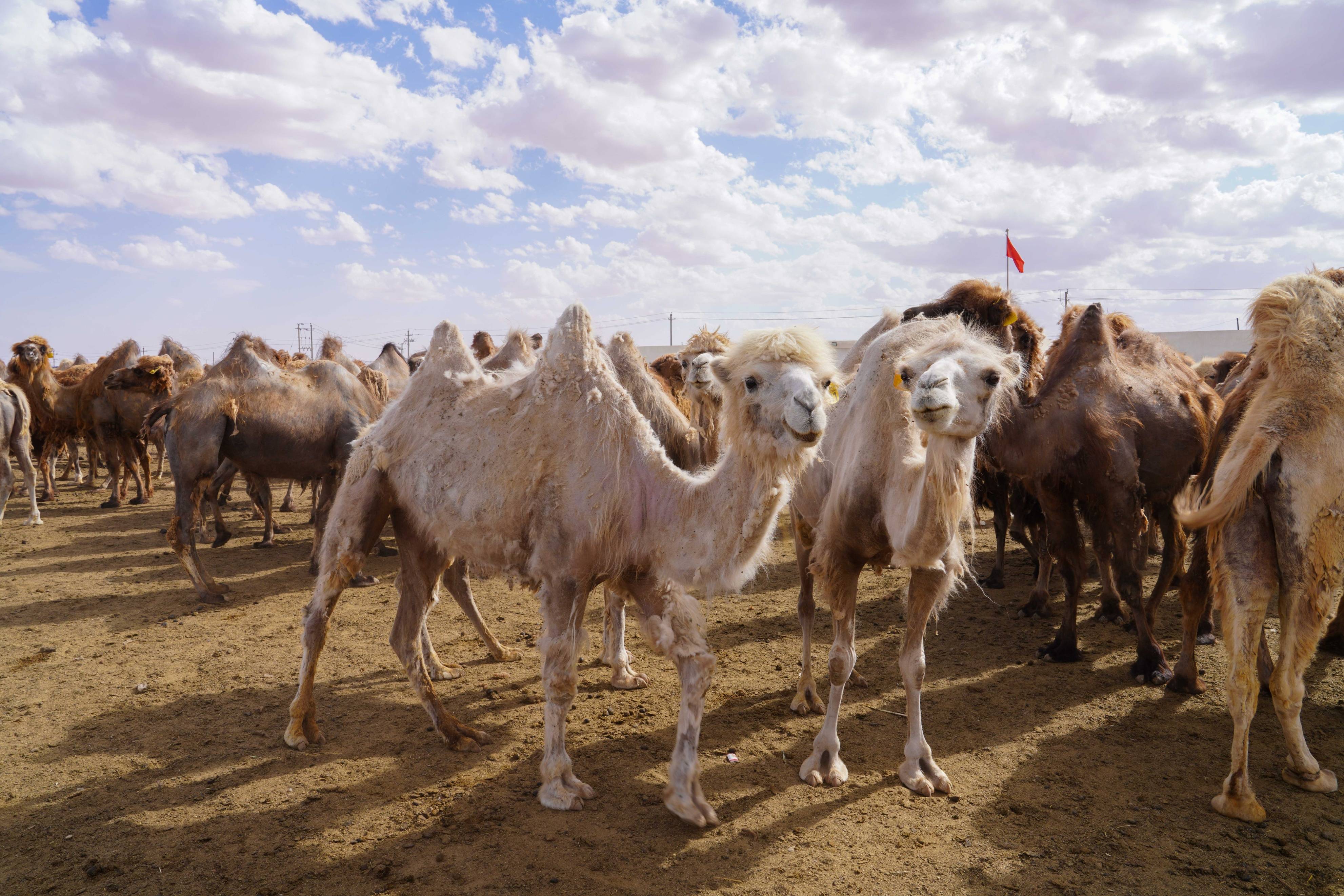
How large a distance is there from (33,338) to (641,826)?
59.6 ft

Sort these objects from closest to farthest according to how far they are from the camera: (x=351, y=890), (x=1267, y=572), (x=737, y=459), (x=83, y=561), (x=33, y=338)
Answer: (x=351, y=890) → (x=737, y=459) → (x=1267, y=572) → (x=83, y=561) → (x=33, y=338)

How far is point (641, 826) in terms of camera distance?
3.92m

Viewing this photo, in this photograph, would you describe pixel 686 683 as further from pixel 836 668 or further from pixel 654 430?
pixel 654 430

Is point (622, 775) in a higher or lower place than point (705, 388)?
lower

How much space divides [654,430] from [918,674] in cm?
260

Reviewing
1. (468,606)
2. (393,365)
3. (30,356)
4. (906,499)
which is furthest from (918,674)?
(30,356)

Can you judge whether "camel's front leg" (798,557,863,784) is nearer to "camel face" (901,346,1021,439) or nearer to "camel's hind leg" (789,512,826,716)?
"camel's hind leg" (789,512,826,716)

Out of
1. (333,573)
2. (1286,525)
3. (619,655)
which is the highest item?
(1286,525)

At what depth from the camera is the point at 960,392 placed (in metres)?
3.36

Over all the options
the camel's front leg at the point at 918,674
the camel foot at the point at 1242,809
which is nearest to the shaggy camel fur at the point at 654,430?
the camel's front leg at the point at 918,674

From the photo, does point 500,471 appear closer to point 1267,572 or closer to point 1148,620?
point 1267,572

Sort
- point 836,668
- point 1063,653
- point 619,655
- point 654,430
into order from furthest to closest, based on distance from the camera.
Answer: point 1063,653, point 619,655, point 654,430, point 836,668

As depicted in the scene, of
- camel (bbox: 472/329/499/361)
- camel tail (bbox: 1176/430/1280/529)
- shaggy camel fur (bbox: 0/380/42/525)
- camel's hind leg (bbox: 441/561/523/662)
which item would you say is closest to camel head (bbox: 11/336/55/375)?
shaggy camel fur (bbox: 0/380/42/525)

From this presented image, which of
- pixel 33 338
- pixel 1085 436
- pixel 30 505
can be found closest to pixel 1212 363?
pixel 1085 436
